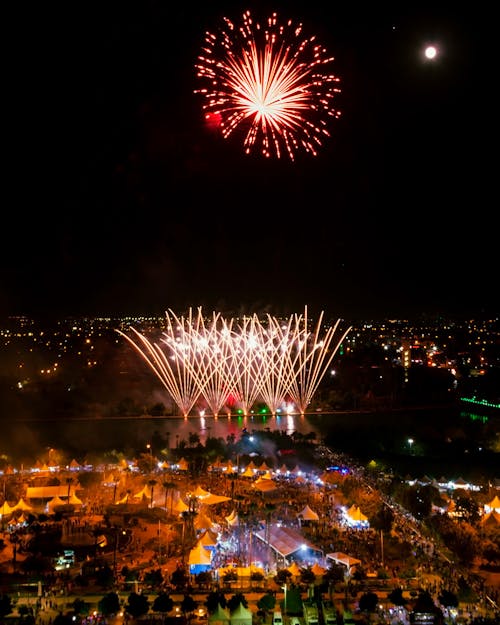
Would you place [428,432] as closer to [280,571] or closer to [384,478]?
[384,478]

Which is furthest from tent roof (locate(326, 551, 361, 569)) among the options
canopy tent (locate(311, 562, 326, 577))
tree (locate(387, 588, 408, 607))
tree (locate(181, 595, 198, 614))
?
tree (locate(181, 595, 198, 614))

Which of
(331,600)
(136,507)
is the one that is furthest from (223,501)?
(331,600)

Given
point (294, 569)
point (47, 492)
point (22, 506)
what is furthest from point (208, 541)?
point (47, 492)

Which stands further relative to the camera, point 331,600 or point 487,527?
point 487,527

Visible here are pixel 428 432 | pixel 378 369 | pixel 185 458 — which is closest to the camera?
pixel 185 458

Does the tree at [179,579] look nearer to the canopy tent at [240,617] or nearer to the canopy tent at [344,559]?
the canopy tent at [240,617]

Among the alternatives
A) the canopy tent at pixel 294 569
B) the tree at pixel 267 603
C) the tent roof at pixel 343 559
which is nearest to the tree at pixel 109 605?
the tree at pixel 267 603

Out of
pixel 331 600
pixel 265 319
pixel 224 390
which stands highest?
pixel 265 319
